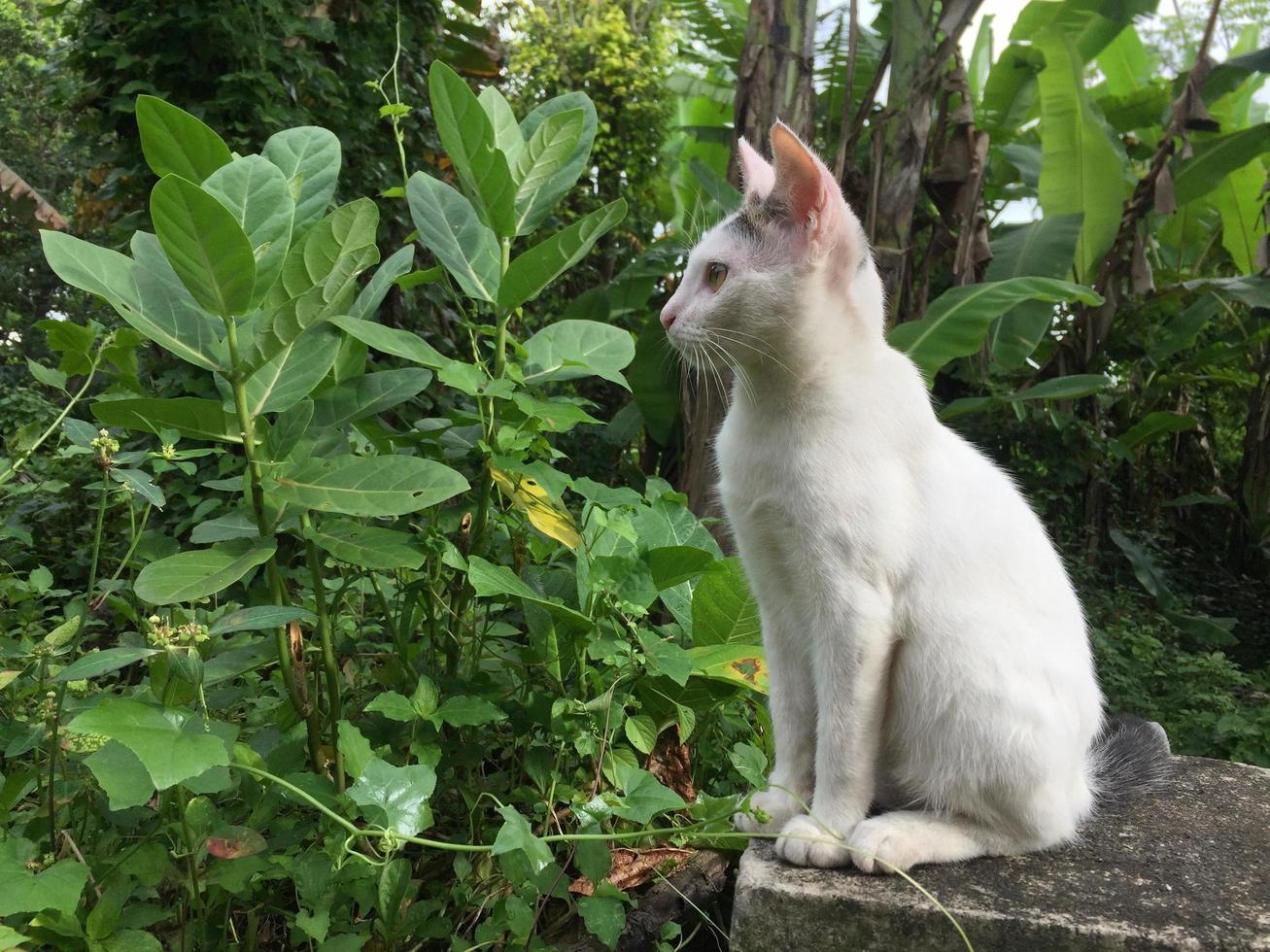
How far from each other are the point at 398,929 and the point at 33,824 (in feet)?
2.02

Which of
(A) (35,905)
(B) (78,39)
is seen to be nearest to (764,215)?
(A) (35,905)

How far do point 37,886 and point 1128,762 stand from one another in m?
1.94

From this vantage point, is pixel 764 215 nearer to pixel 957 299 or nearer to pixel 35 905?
pixel 35 905

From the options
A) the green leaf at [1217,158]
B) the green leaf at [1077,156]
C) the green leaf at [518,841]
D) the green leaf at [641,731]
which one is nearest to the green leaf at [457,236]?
the green leaf at [641,731]

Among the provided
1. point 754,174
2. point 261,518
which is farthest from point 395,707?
point 754,174

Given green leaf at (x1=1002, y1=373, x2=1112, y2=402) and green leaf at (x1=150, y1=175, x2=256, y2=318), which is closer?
green leaf at (x1=150, y1=175, x2=256, y2=318)

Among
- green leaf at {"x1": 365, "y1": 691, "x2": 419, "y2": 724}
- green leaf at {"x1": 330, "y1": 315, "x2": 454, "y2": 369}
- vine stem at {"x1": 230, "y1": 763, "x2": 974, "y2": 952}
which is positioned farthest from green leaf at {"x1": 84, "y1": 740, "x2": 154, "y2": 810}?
green leaf at {"x1": 330, "y1": 315, "x2": 454, "y2": 369}

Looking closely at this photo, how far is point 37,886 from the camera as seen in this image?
3.96ft

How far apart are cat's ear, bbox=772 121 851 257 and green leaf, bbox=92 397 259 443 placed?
3.14 feet

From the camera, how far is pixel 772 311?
167 centimetres

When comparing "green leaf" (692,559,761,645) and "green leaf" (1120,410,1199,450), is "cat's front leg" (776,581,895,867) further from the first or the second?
"green leaf" (1120,410,1199,450)

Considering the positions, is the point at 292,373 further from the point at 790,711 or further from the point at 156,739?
the point at 790,711

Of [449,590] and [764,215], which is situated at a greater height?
[764,215]

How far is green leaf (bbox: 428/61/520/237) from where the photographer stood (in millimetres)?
1709
